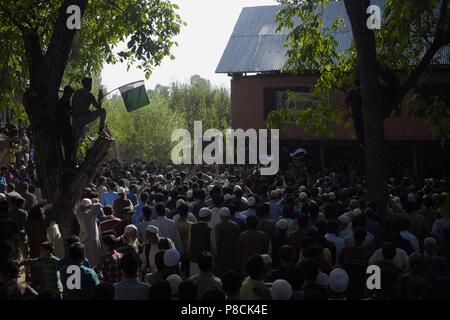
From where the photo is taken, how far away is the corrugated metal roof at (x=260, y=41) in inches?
1089

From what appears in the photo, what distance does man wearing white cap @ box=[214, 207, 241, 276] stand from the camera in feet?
31.0

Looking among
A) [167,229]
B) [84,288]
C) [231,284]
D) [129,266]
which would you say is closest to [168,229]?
[167,229]

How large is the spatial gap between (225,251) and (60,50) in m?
3.58

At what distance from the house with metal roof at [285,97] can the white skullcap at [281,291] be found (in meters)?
19.2

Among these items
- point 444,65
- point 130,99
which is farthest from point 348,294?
point 444,65

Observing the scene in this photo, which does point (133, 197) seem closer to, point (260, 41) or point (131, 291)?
point (131, 291)

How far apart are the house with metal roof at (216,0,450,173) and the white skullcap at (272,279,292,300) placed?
63.0ft

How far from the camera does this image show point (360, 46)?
12.4m

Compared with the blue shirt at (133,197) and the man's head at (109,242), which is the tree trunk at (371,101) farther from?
the man's head at (109,242)

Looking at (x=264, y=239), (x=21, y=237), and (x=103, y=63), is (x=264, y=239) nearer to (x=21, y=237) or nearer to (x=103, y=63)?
(x=21, y=237)

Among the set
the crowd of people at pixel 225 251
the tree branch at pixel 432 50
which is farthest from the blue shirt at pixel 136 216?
the tree branch at pixel 432 50

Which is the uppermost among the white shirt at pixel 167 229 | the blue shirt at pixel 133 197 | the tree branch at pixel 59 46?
the tree branch at pixel 59 46

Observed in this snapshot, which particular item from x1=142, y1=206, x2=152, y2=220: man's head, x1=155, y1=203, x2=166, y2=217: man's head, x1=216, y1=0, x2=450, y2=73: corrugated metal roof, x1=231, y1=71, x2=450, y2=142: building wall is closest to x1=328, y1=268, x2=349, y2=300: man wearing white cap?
x1=155, y1=203, x2=166, y2=217: man's head
